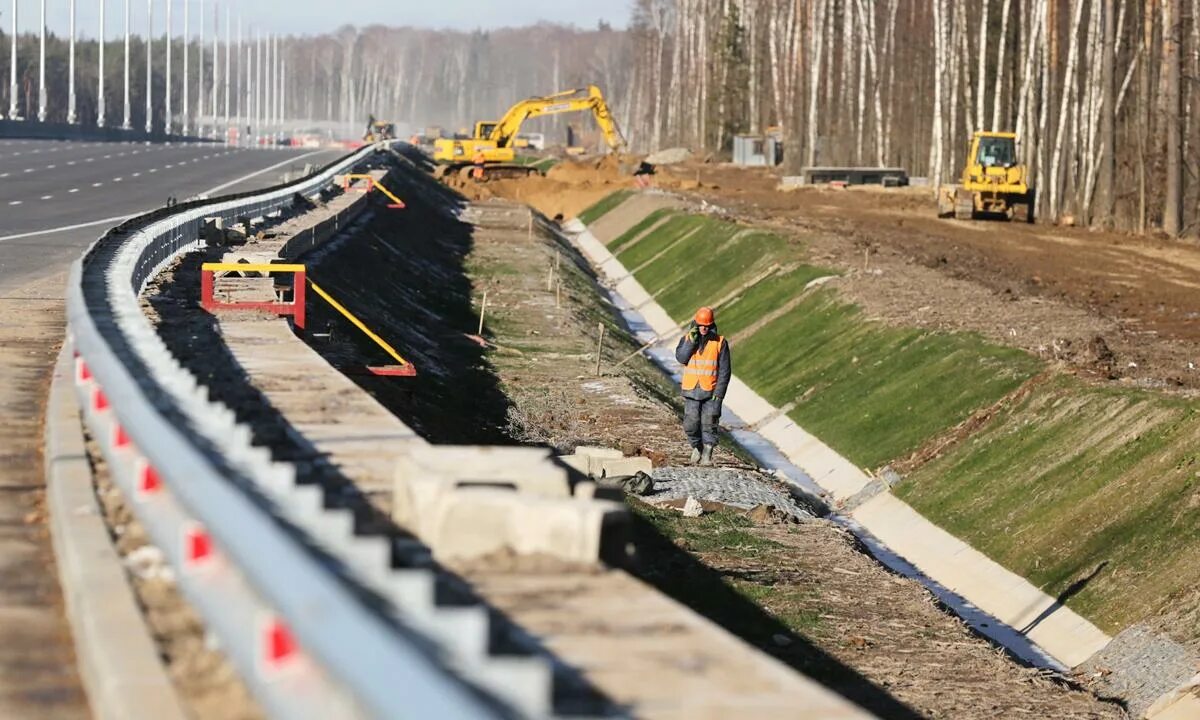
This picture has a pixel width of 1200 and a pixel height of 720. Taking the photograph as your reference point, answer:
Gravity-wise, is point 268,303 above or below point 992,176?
below

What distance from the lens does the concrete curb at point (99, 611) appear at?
6098 mm

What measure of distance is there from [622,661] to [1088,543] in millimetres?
13593

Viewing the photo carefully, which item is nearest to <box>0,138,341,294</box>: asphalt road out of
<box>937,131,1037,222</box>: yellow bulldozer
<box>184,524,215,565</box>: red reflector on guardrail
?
<box>184,524,215,565</box>: red reflector on guardrail

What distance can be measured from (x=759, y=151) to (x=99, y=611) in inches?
3919

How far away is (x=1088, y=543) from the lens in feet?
64.6

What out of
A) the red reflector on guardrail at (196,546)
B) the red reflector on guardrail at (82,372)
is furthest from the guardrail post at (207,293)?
the red reflector on guardrail at (196,546)

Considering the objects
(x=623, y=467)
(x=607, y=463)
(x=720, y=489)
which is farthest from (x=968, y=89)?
(x=607, y=463)

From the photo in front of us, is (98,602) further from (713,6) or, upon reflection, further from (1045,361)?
(713,6)

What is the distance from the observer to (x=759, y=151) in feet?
346

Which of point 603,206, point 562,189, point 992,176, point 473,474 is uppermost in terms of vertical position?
point 992,176

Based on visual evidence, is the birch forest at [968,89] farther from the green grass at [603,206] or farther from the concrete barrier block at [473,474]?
the concrete barrier block at [473,474]

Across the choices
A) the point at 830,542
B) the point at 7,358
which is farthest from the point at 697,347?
the point at 7,358

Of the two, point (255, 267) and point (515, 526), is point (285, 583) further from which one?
point (255, 267)

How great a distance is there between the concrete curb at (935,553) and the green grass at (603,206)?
38.4m
